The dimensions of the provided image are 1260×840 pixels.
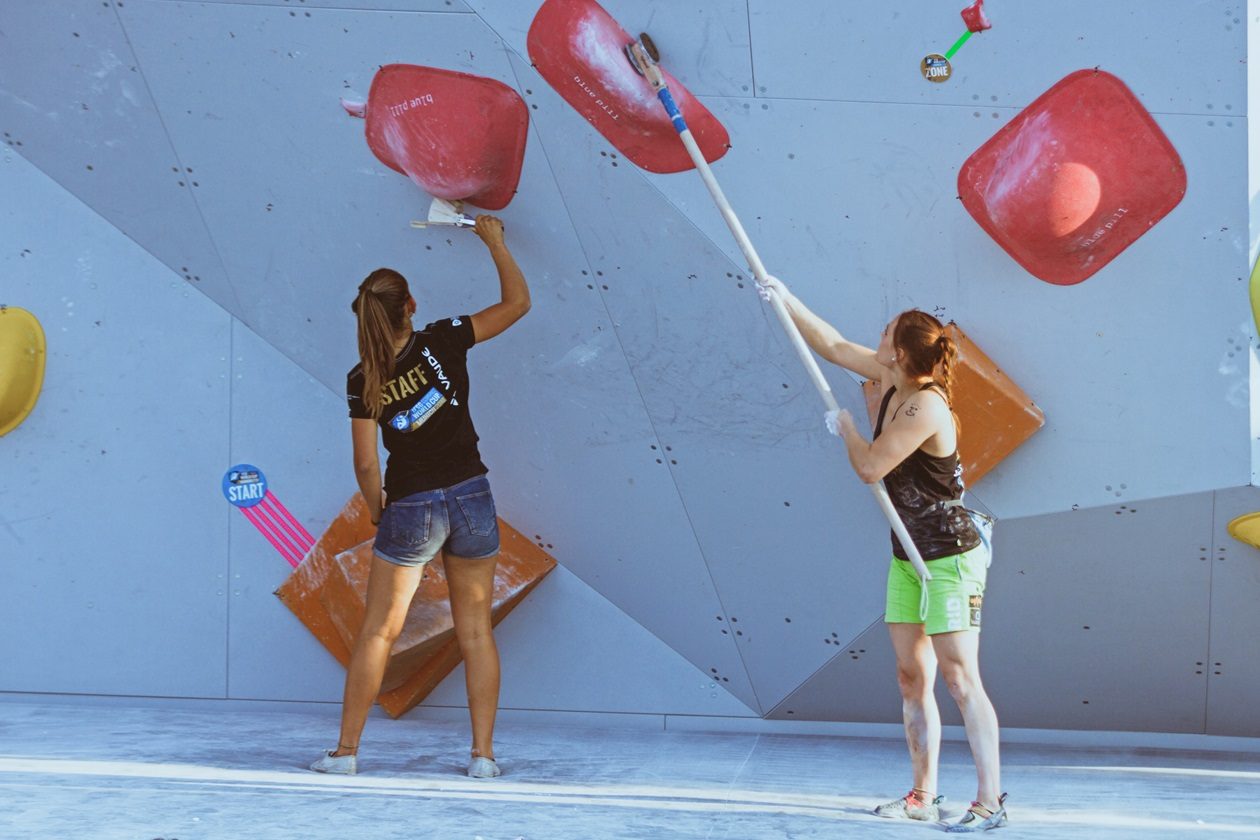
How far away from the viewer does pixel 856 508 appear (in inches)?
148

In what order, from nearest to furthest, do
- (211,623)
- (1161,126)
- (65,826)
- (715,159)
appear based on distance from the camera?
(65,826) → (1161,126) → (715,159) → (211,623)

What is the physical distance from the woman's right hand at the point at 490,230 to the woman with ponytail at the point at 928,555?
1.01m

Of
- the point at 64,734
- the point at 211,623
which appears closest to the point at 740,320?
the point at 211,623

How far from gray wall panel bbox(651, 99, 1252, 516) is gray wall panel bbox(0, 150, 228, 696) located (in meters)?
1.60

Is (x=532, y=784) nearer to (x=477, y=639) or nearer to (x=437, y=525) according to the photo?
(x=477, y=639)

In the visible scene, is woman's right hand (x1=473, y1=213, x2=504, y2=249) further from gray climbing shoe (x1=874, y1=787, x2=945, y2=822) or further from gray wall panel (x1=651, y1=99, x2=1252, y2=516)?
gray climbing shoe (x1=874, y1=787, x2=945, y2=822)

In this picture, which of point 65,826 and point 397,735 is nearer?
point 65,826

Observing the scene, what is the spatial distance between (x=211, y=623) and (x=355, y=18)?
179 cm

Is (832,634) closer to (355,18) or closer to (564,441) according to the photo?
(564,441)

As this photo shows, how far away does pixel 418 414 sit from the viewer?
11.5 feet

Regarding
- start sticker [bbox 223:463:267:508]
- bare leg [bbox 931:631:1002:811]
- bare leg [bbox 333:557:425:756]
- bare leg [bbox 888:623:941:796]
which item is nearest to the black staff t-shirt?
bare leg [bbox 333:557:425:756]

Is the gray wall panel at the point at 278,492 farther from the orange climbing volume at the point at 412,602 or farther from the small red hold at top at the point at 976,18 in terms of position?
the small red hold at top at the point at 976,18

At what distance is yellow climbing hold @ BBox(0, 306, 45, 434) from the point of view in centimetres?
417

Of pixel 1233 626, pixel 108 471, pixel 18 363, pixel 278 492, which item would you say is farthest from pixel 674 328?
pixel 18 363
